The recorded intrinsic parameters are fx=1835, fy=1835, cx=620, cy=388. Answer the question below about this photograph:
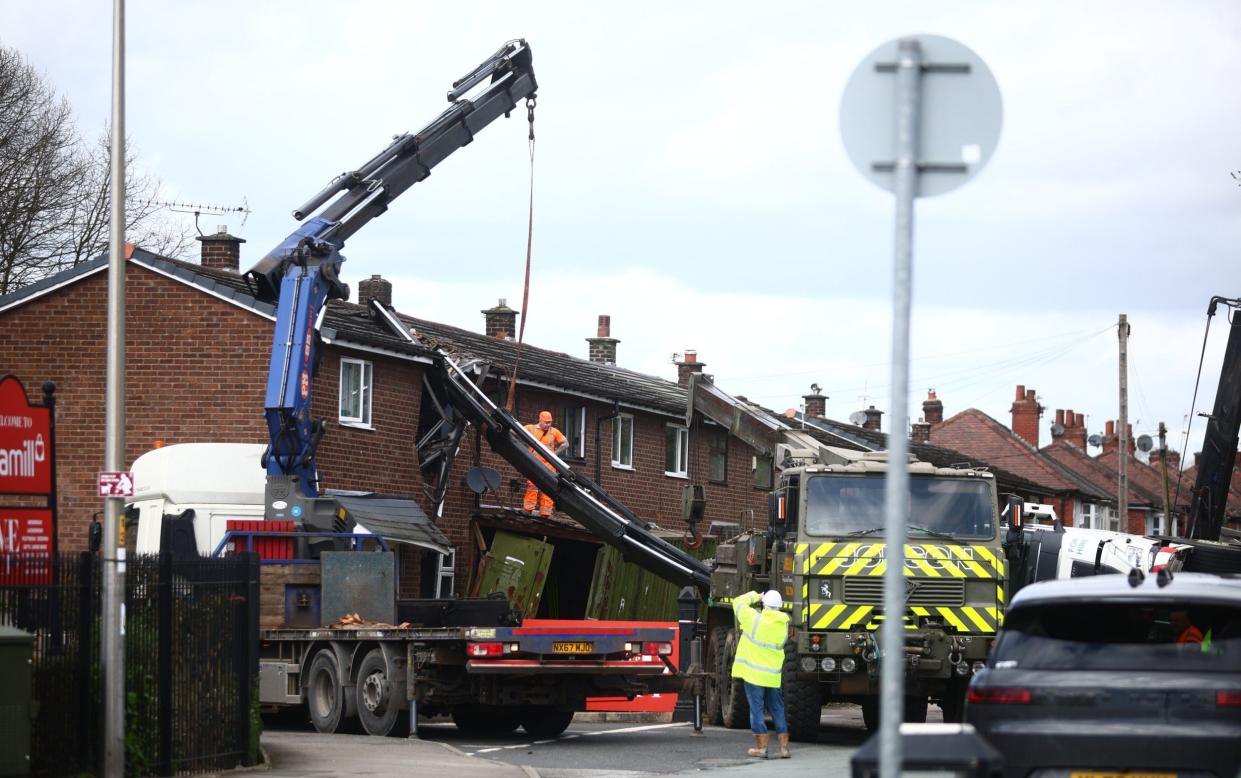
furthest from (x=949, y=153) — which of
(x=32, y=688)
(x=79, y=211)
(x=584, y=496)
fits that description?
(x=79, y=211)

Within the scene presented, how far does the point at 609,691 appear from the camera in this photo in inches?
776

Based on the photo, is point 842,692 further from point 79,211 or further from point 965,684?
point 79,211

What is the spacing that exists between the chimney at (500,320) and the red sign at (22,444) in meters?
27.3

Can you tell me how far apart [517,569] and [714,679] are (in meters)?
9.12

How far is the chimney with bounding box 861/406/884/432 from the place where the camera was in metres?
60.6

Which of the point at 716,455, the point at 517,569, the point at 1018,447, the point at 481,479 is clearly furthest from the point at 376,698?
the point at 1018,447

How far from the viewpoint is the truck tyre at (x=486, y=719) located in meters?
20.8

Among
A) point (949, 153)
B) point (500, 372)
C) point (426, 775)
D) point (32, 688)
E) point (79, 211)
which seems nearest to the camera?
point (949, 153)

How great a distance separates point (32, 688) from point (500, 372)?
19.4 meters

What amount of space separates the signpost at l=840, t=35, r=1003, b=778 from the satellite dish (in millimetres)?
23697

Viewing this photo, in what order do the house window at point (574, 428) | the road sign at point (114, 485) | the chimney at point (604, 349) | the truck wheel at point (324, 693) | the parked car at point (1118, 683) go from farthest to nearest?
the chimney at point (604, 349)
the house window at point (574, 428)
the truck wheel at point (324, 693)
the road sign at point (114, 485)
the parked car at point (1118, 683)

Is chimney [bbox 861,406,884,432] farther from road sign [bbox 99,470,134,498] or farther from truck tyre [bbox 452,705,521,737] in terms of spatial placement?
road sign [bbox 99,470,134,498]

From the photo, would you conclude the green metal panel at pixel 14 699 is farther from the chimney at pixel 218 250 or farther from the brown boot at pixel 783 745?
the chimney at pixel 218 250

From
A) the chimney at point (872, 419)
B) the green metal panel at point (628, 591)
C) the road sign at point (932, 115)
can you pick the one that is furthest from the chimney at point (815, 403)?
the road sign at point (932, 115)
